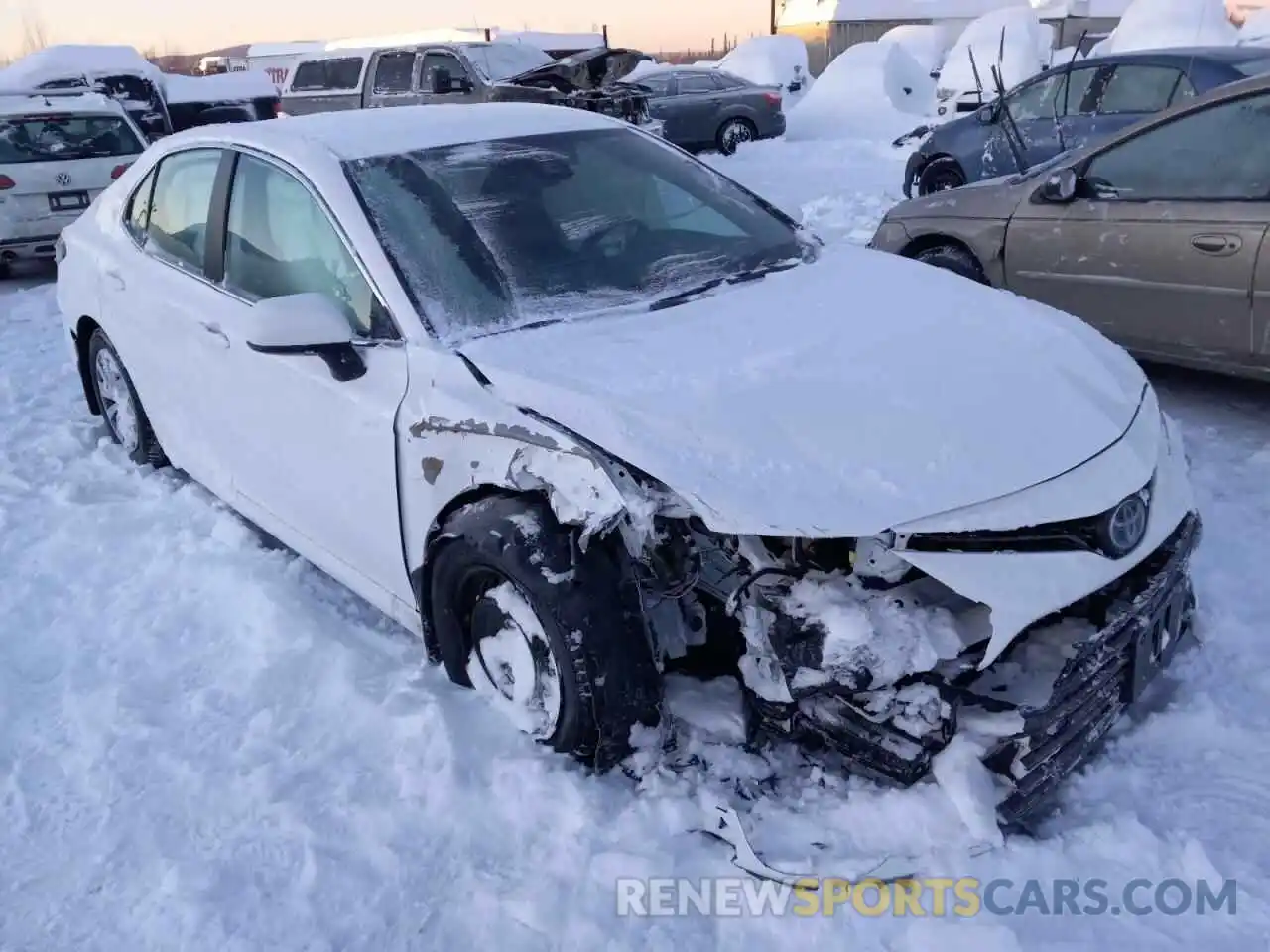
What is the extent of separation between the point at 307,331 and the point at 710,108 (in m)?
15.7

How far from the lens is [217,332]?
3.63 meters

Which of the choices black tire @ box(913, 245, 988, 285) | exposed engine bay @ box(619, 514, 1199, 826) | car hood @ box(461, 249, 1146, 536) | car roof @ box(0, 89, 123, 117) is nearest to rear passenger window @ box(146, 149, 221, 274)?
car hood @ box(461, 249, 1146, 536)

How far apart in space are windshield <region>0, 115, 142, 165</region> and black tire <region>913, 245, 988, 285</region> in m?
7.95

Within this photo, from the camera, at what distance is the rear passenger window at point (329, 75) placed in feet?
53.3

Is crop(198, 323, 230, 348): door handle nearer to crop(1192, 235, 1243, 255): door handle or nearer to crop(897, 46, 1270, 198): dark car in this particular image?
crop(1192, 235, 1243, 255): door handle

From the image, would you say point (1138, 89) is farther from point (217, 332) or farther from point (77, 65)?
point (77, 65)

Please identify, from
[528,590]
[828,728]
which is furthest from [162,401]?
[828,728]

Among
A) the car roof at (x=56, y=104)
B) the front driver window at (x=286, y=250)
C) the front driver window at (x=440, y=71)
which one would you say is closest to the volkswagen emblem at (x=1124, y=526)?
the front driver window at (x=286, y=250)

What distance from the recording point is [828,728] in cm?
245

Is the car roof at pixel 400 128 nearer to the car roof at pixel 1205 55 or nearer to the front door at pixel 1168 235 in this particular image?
the front door at pixel 1168 235

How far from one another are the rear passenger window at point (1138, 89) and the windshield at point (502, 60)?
856cm

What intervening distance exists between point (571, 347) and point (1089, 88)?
299 inches

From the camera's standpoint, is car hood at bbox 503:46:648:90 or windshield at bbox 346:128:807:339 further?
car hood at bbox 503:46:648:90

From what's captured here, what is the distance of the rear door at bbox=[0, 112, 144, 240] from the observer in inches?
368
